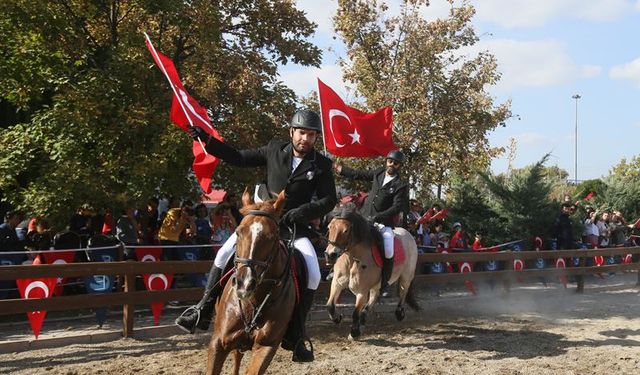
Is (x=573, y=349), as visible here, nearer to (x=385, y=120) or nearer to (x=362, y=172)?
(x=362, y=172)

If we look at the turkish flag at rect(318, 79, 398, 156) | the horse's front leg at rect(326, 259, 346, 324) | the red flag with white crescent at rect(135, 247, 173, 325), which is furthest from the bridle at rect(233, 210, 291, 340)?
the turkish flag at rect(318, 79, 398, 156)

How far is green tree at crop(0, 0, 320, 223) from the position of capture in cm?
1155

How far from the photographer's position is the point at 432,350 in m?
9.64

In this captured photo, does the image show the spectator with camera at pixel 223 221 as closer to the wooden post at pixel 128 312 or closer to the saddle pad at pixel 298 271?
the wooden post at pixel 128 312

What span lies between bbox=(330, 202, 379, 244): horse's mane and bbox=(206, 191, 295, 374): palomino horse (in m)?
3.98

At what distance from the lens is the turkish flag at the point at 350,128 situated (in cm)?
1234

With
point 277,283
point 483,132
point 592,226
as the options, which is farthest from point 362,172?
point 592,226

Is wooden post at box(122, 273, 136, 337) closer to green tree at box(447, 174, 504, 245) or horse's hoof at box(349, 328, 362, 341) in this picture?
horse's hoof at box(349, 328, 362, 341)

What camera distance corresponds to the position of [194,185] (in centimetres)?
1329

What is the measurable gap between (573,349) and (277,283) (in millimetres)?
5973

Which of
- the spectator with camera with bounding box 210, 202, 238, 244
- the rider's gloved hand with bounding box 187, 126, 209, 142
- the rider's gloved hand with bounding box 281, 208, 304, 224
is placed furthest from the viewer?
the spectator with camera with bounding box 210, 202, 238, 244

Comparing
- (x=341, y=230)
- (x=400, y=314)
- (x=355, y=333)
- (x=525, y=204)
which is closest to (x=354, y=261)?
→ (x=341, y=230)

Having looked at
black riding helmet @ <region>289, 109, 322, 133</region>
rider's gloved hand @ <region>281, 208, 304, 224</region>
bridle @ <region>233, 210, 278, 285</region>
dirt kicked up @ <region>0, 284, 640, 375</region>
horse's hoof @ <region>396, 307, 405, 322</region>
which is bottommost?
dirt kicked up @ <region>0, 284, 640, 375</region>

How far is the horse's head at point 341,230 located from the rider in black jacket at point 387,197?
0.76 metres
